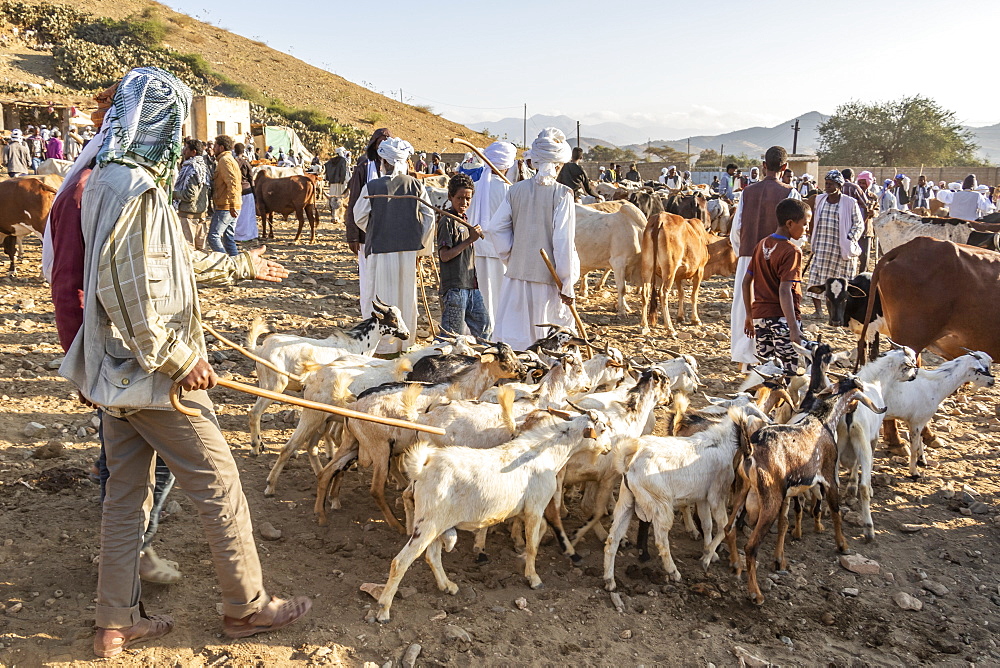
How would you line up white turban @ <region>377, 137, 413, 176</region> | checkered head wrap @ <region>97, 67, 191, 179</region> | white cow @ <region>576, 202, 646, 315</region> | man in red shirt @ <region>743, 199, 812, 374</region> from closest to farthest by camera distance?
checkered head wrap @ <region>97, 67, 191, 179</region> < man in red shirt @ <region>743, 199, 812, 374</region> < white turban @ <region>377, 137, 413, 176</region> < white cow @ <region>576, 202, 646, 315</region>

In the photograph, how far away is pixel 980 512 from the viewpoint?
16.4ft

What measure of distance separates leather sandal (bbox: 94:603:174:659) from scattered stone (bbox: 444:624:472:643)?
1.22 m

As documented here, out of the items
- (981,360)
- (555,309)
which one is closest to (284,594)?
(555,309)

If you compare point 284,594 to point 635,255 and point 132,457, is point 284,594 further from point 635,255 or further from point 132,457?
point 635,255

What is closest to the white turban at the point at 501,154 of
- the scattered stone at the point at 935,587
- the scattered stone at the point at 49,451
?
the scattered stone at the point at 49,451

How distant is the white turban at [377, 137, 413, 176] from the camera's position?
670 cm

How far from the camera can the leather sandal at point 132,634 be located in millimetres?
3018

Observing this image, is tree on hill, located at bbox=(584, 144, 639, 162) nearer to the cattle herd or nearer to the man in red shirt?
the cattle herd

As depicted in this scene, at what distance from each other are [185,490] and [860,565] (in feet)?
11.8

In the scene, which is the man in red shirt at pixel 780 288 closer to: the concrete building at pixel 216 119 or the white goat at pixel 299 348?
the white goat at pixel 299 348

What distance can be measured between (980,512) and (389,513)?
3954 millimetres

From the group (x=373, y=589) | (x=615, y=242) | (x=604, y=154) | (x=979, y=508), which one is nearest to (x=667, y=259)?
(x=615, y=242)

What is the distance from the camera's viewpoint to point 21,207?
10.4 m

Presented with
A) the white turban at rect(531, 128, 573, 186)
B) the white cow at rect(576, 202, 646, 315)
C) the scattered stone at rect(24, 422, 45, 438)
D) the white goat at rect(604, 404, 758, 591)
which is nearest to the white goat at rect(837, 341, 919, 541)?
the white goat at rect(604, 404, 758, 591)
